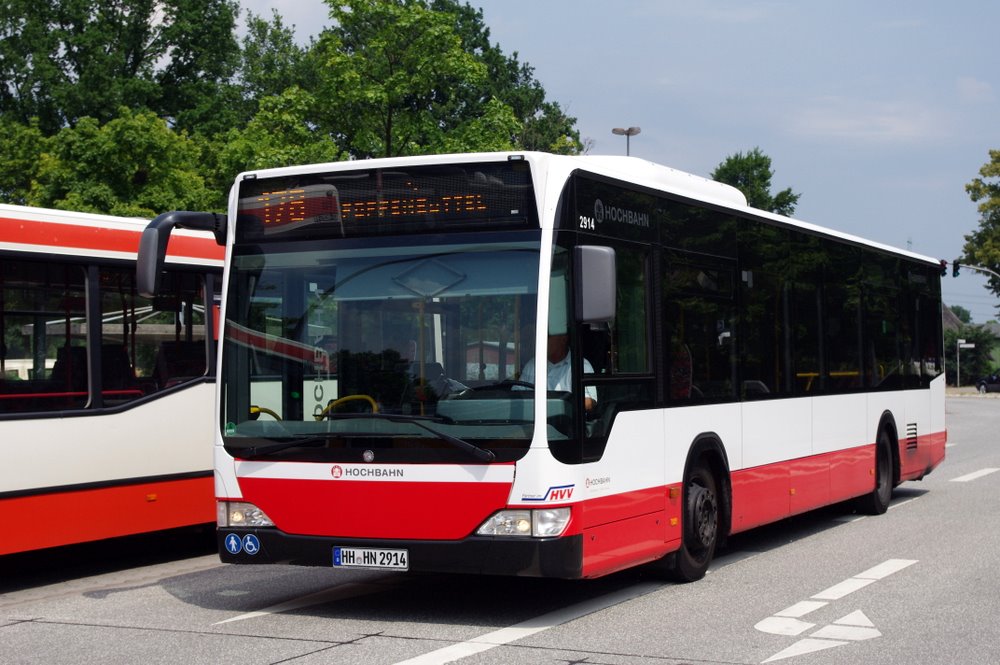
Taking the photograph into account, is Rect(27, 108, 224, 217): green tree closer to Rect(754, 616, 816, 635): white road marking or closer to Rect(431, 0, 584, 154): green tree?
Rect(431, 0, 584, 154): green tree

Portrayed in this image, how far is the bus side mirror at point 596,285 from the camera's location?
8180mm

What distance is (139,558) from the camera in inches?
492

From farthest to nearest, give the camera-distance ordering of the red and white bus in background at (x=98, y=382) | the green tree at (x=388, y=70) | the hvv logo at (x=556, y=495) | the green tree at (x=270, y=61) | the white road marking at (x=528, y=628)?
the green tree at (x=270, y=61), the green tree at (x=388, y=70), the red and white bus in background at (x=98, y=382), the hvv logo at (x=556, y=495), the white road marking at (x=528, y=628)

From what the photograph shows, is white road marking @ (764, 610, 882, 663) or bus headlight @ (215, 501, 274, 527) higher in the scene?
bus headlight @ (215, 501, 274, 527)

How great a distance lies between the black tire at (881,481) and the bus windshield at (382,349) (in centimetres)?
804

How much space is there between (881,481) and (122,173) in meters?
24.7

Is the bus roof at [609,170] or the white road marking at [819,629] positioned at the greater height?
the bus roof at [609,170]

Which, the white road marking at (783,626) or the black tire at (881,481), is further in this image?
the black tire at (881,481)

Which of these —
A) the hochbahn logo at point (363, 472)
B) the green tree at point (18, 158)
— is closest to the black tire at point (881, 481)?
the hochbahn logo at point (363, 472)

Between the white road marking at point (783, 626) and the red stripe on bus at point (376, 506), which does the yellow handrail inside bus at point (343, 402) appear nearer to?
the red stripe on bus at point (376, 506)

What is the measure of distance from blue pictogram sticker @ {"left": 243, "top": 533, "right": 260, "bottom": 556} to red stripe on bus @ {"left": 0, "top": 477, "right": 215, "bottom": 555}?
7.22 ft

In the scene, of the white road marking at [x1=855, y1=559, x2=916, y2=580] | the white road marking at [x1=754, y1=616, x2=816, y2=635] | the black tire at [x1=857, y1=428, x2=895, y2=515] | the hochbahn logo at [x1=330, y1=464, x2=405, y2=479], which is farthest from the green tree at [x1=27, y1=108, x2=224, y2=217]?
the white road marking at [x1=754, y1=616, x2=816, y2=635]

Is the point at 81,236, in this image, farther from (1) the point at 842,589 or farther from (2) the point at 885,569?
(2) the point at 885,569

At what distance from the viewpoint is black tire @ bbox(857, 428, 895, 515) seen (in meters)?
15.1
